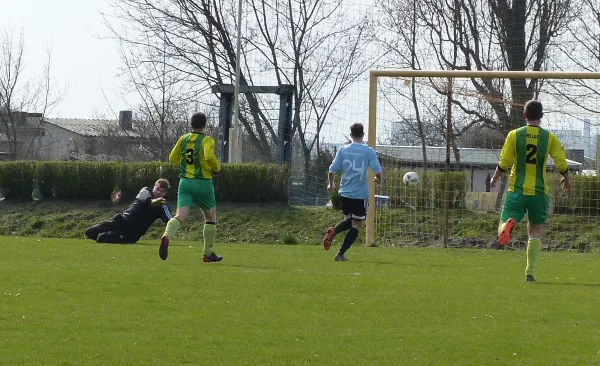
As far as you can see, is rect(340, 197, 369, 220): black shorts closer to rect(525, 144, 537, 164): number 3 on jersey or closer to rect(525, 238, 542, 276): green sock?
rect(525, 238, 542, 276): green sock

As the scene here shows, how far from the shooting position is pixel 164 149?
43.9 m

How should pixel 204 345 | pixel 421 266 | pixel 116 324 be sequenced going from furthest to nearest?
pixel 421 266, pixel 116 324, pixel 204 345

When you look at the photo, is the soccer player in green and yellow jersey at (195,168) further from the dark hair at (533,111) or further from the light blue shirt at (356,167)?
the dark hair at (533,111)

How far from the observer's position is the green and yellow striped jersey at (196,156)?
12273mm

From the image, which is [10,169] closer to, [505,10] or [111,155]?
[505,10]

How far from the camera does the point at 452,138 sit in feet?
65.1

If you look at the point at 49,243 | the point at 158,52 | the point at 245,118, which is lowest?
the point at 49,243

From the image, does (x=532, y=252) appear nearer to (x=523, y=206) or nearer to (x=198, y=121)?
(x=523, y=206)

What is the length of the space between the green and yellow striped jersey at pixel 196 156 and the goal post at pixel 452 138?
590cm

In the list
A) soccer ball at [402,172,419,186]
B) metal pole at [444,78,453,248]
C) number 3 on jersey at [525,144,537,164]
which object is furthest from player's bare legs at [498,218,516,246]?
soccer ball at [402,172,419,186]

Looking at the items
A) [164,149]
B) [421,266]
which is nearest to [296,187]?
[421,266]

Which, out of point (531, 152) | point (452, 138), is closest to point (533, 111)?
point (531, 152)

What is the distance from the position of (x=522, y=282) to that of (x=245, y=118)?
71.9 ft

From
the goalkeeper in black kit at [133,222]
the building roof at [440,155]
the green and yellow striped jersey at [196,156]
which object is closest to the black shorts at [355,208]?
the green and yellow striped jersey at [196,156]
